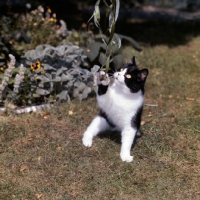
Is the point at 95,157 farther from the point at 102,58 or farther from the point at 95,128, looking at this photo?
the point at 102,58

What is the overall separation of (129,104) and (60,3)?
26.6 ft

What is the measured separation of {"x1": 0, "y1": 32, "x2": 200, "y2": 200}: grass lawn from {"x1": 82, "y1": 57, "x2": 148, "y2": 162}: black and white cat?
236 mm

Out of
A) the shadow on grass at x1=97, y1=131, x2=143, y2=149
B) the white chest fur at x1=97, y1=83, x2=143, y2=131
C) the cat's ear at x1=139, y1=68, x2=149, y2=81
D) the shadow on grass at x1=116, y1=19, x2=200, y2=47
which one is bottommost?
the shadow on grass at x1=116, y1=19, x2=200, y2=47

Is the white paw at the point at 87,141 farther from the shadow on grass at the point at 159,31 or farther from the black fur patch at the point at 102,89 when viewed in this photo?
the shadow on grass at the point at 159,31

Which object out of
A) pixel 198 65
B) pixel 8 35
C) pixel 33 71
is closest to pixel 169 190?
pixel 33 71

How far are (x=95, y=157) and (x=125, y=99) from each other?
647mm

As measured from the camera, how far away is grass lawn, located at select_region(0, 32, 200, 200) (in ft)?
11.2

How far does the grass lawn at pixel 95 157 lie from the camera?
341cm

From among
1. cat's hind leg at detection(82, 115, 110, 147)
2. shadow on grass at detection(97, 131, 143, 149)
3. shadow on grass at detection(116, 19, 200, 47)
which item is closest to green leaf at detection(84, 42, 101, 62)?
shadow on grass at detection(97, 131, 143, 149)

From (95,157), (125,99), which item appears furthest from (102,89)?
(95,157)

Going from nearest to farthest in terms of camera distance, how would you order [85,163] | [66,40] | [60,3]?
[85,163] → [66,40] → [60,3]

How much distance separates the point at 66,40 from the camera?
6371 millimetres

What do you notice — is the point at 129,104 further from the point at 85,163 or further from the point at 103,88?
the point at 85,163

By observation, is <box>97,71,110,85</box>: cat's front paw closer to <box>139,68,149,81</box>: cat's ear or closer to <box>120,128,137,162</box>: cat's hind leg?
<box>139,68,149,81</box>: cat's ear
